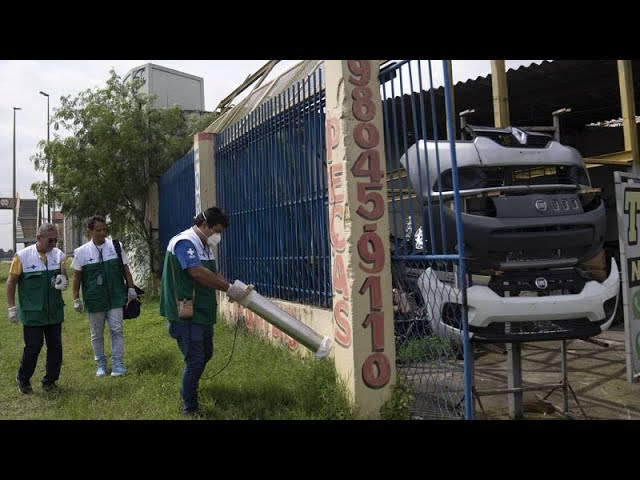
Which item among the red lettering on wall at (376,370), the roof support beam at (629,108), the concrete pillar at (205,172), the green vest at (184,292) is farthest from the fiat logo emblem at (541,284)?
the concrete pillar at (205,172)

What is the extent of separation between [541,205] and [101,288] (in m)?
4.44

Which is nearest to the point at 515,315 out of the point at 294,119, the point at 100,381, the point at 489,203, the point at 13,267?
the point at 489,203

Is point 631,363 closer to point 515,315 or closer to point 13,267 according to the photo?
point 515,315

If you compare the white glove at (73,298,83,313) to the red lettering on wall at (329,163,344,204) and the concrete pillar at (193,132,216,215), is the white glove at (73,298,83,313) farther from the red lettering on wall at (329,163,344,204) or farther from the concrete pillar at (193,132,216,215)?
the red lettering on wall at (329,163,344,204)

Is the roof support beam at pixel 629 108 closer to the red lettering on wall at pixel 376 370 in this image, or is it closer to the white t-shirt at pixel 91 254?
the red lettering on wall at pixel 376 370

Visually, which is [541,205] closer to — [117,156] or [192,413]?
[192,413]

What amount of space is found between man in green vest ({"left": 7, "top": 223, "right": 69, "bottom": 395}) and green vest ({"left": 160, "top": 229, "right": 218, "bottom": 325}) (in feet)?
5.67

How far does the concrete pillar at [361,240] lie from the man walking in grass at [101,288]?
2908mm

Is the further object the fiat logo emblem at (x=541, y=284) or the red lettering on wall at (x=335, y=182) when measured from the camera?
the red lettering on wall at (x=335, y=182)

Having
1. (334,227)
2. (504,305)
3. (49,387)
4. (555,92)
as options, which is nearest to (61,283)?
(49,387)

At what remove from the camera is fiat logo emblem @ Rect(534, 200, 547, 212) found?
4.13m

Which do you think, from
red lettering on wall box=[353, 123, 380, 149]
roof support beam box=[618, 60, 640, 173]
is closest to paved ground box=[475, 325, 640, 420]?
red lettering on wall box=[353, 123, 380, 149]

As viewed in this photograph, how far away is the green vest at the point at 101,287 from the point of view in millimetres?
5902

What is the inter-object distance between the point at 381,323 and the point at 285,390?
105cm
